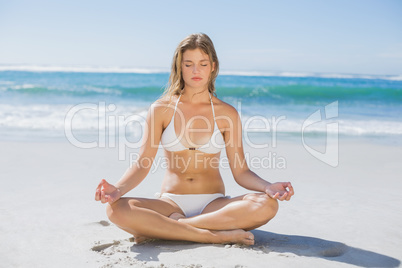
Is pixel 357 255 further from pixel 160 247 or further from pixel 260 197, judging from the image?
pixel 160 247

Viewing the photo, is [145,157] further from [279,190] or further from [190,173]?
[279,190]

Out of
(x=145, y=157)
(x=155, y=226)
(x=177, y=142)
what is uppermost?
(x=177, y=142)

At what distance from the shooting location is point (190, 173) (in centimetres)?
344

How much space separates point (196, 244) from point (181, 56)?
1.53 metres

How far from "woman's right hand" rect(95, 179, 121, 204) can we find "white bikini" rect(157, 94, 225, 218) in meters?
0.55

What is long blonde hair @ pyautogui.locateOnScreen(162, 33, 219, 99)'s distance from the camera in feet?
11.2

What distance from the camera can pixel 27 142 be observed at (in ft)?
24.3

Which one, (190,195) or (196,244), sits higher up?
(190,195)

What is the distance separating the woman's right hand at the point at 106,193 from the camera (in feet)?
9.46

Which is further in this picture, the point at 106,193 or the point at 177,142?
the point at 177,142

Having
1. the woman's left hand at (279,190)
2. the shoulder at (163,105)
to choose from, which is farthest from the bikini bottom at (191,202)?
the shoulder at (163,105)

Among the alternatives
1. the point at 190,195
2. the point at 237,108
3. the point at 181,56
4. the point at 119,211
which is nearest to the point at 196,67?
the point at 181,56

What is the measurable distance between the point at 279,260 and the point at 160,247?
86cm

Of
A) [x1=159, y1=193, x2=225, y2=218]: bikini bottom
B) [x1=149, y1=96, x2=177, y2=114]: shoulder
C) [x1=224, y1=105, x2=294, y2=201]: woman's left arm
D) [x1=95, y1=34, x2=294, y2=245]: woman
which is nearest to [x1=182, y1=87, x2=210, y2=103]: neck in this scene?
[x1=95, y1=34, x2=294, y2=245]: woman
